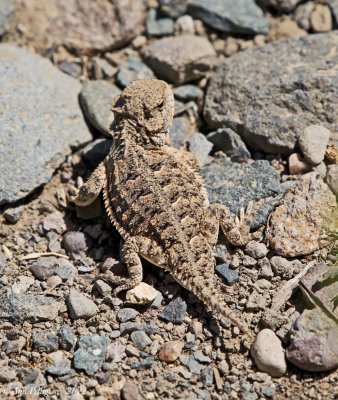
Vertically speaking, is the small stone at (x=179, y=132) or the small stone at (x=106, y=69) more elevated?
the small stone at (x=106, y=69)

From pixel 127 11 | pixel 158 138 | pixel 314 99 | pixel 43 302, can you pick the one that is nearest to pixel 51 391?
pixel 43 302

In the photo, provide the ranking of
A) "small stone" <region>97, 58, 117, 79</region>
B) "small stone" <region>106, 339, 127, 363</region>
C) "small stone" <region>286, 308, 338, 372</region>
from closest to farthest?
"small stone" <region>286, 308, 338, 372</region> → "small stone" <region>106, 339, 127, 363</region> → "small stone" <region>97, 58, 117, 79</region>

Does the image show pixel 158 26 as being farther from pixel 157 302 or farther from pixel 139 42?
pixel 157 302

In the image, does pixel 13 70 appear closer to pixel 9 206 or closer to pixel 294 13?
pixel 9 206

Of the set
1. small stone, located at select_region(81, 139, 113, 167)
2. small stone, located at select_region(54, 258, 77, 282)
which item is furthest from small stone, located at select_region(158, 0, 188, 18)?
small stone, located at select_region(54, 258, 77, 282)

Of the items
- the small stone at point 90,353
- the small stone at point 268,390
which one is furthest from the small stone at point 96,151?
the small stone at point 268,390

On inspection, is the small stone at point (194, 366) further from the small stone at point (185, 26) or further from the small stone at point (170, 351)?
the small stone at point (185, 26)

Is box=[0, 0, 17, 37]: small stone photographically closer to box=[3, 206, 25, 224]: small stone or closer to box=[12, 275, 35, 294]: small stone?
box=[3, 206, 25, 224]: small stone
